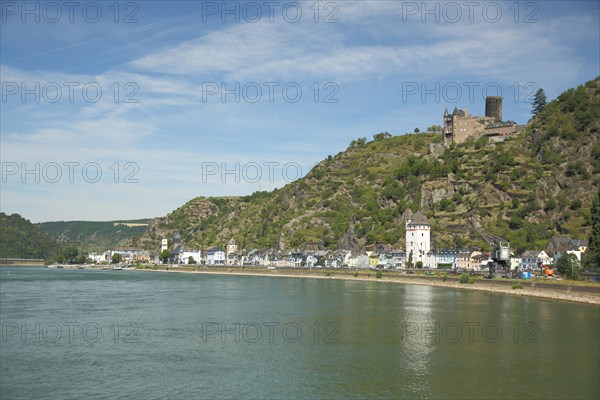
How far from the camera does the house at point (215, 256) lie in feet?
571

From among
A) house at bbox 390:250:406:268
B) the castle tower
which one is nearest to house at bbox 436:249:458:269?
house at bbox 390:250:406:268

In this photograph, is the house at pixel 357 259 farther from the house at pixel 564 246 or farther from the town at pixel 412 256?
the house at pixel 564 246

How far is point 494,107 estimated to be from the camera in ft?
536

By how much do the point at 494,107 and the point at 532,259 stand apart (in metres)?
81.4

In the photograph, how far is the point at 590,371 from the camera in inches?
1097

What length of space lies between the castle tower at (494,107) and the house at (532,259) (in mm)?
76520

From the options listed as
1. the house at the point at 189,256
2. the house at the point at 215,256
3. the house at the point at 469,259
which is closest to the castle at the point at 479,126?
the house at the point at 469,259

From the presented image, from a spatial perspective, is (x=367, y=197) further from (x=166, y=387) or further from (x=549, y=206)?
(x=166, y=387)

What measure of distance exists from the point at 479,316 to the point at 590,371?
62.9 feet

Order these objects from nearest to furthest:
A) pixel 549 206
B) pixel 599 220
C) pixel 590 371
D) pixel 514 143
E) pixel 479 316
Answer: pixel 590 371 → pixel 479 316 → pixel 599 220 → pixel 549 206 → pixel 514 143

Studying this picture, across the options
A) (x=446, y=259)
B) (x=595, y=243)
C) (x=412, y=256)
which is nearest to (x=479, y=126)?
(x=412, y=256)

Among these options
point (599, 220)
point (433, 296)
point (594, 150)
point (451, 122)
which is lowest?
point (433, 296)

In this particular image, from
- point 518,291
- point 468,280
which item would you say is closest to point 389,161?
point 468,280

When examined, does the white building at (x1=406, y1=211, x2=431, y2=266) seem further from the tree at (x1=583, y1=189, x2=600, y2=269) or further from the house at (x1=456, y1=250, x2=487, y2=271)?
the tree at (x1=583, y1=189, x2=600, y2=269)
